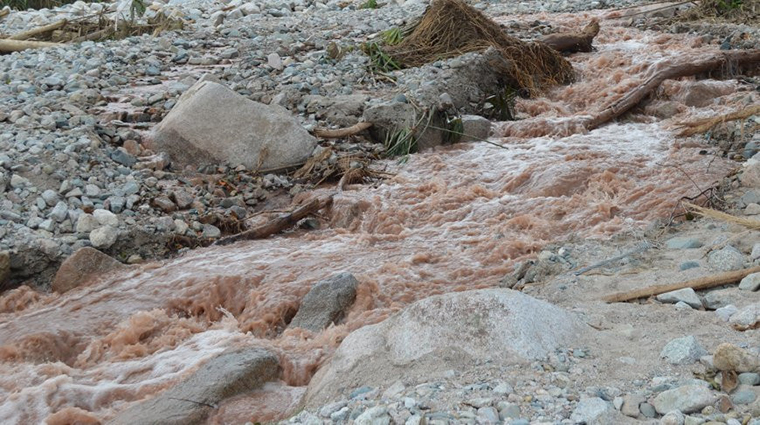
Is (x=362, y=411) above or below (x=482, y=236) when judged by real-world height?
above

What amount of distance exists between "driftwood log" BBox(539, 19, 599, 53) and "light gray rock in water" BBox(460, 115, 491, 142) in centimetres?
238

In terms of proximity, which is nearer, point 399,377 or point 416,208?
point 399,377

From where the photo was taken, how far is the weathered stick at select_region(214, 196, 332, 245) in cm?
603

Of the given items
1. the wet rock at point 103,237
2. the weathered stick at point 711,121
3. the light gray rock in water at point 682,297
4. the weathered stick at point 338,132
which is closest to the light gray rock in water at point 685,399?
the light gray rock in water at point 682,297

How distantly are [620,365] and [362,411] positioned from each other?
102cm

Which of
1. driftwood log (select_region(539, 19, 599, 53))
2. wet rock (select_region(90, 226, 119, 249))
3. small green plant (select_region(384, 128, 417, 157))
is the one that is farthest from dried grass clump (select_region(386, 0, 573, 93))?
wet rock (select_region(90, 226, 119, 249))

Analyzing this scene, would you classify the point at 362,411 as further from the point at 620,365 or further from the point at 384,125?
the point at 384,125

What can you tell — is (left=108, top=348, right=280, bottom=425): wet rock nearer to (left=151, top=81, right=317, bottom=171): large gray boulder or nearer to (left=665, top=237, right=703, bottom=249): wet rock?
(left=665, top=237, right=703, bottom=249): wet rock

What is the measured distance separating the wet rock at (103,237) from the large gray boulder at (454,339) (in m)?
2.71

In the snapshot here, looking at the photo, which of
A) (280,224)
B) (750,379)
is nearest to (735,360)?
(750,379)

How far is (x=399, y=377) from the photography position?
3.29 metres

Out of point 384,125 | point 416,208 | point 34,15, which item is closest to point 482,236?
A: point 416,208

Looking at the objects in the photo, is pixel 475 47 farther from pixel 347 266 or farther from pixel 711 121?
pixel 347 266

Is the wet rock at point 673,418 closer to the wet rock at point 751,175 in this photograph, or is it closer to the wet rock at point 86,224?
the wet rock at point 751,175
